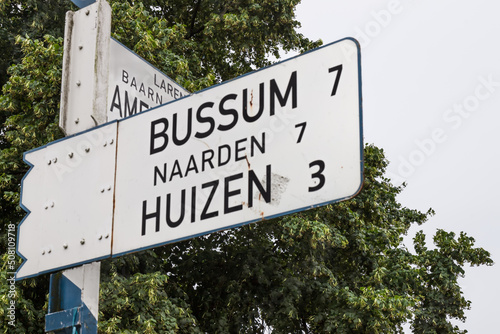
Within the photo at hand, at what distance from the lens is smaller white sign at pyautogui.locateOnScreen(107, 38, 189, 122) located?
268 cm

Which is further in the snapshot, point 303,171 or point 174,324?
point 174,324

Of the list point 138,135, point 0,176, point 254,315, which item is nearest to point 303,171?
point 138,135

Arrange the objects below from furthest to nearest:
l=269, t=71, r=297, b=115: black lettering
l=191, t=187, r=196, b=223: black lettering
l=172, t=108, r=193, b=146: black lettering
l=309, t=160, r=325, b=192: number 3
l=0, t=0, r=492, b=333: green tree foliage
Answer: l=0, t=0, r=492, b=333: green tree foliage, l=172, t=108, r=193, b=146: black lettering, l=191, t=187, r=196, b=223: black lettering, l=269, t=71, r=297, b=115: black lettering, l=309, t=160, r=325, b=192: number 3

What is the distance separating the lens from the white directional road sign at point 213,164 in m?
1.88

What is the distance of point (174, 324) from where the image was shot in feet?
32.1

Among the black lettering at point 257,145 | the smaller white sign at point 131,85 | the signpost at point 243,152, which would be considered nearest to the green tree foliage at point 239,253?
the smaller white sign at point 131,85

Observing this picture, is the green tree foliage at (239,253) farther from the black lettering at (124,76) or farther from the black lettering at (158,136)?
the black lettering at (158,136)

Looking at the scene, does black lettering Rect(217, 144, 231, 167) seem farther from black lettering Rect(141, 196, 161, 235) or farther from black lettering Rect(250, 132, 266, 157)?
black lettering Rect(141, 196, 161, 235)

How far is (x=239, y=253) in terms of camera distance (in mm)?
12617

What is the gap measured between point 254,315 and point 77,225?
10097mm

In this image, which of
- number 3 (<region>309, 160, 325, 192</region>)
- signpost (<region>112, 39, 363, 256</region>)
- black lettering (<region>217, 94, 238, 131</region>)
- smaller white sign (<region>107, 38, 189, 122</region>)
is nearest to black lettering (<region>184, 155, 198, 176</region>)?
signpost (<region>112, 39, 363, 256</region>)

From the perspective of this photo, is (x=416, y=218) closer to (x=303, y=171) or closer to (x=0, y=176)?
(x=0, y=176)

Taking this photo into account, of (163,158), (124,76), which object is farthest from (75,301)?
(124,76)

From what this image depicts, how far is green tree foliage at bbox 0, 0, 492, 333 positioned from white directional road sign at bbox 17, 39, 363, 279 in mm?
6953
